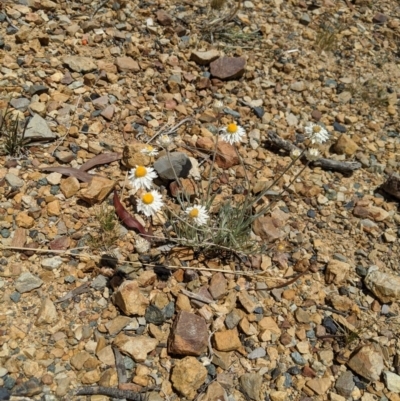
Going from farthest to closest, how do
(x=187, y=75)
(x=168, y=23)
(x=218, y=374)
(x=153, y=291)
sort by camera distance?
(x=168, y=23) < (x=187, y=75) < (x=153, y=291) < (x=218, y=374)

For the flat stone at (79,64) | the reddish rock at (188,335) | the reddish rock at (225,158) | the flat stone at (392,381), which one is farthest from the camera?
the flat stone at (79,64)

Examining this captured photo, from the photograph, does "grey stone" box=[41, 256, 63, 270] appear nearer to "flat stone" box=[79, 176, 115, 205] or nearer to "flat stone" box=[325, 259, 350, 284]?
"flat stone" box=[79, 176, 115, 205]

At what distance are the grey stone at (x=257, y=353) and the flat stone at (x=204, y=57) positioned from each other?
92.5 inches

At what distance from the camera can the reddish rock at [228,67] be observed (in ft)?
12.7

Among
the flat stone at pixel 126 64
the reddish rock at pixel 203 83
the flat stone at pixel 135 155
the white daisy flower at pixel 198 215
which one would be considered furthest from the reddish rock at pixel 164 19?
the white daisy flower at pixel 198 215

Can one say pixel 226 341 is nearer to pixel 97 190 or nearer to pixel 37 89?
pixel 97 190

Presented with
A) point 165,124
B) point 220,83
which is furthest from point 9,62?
point 220,83

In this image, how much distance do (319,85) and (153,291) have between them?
7.97ft

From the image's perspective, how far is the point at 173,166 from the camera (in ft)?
10.1

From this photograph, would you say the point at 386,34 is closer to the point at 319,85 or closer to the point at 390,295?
the point at 319,85

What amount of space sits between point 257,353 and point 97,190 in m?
1.32

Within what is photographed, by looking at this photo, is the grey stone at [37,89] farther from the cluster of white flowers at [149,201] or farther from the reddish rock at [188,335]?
the reddish rock at [188,335]

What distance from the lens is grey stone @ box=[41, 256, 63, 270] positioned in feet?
8.56

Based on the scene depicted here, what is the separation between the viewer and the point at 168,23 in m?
4.06
